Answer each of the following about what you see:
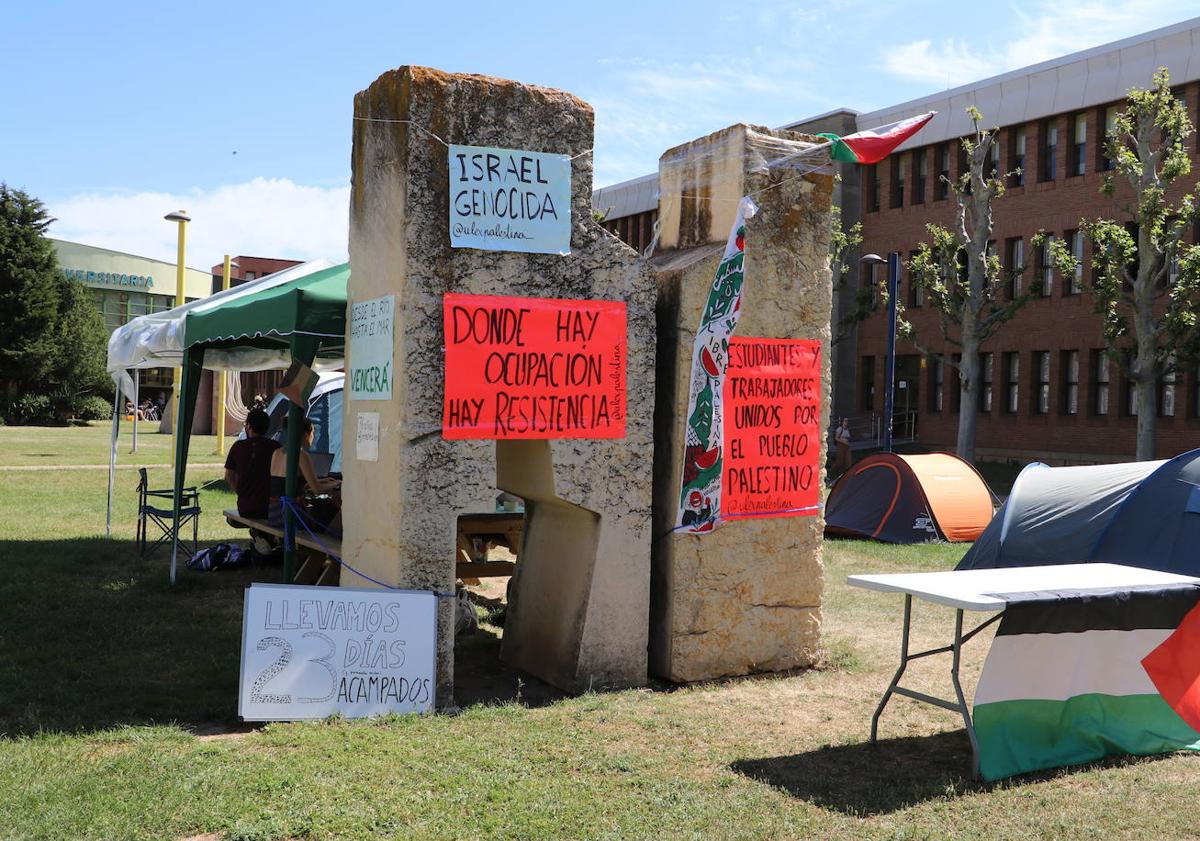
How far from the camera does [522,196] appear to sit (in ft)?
22.5

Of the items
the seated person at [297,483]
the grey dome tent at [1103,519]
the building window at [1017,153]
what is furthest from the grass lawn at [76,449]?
the building window at [1017,153]

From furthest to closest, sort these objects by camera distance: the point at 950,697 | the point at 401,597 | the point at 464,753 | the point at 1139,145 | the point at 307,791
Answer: the point at 1139,145 < the point at 950,697 < the point at 401,597 < the point at 464,753 < the point at 307,791

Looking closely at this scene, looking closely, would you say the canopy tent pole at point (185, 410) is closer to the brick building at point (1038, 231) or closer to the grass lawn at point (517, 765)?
the grass lawn at point (517, 765)

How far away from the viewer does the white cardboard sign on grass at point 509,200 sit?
6.69 meters

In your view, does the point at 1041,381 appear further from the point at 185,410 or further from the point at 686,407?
the point at 686,407

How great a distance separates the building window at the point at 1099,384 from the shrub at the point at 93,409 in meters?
39.3

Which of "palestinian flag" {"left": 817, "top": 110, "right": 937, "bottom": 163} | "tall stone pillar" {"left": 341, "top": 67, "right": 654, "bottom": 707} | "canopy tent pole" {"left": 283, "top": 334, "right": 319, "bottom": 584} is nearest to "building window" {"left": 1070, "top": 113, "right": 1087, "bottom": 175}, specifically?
"palestinian flag" {"left": 817, "top": 110, "right": 937, "bottom": 163}

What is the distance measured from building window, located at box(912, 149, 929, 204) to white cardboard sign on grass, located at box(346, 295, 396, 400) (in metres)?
32.7

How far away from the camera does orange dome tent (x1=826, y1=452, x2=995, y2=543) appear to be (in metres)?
15.4

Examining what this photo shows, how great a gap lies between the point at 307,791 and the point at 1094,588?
3.91 metres

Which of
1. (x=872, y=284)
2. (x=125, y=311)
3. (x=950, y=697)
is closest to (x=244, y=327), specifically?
(x=950, y=697)

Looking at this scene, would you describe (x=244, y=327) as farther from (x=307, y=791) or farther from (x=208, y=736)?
(x=307, y=791)

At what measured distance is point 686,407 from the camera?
7352 mm

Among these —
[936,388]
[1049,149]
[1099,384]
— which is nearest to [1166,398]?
[1099,384]
